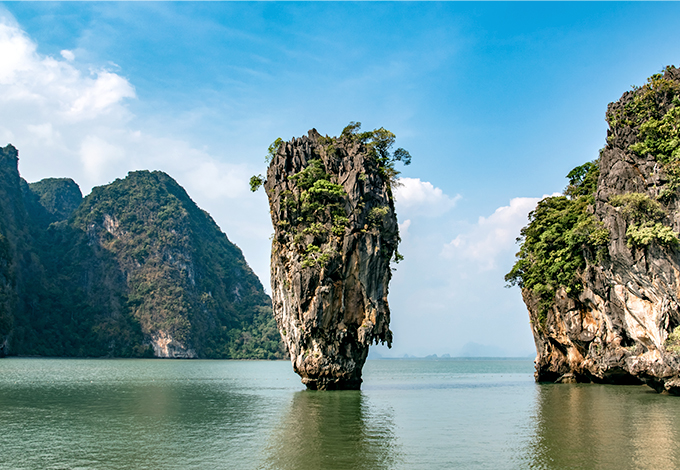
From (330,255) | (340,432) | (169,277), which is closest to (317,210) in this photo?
(330,255)

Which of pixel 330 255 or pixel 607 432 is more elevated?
pixel 330 255

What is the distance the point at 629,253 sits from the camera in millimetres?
27125

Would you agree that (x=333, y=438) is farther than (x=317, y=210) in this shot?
No

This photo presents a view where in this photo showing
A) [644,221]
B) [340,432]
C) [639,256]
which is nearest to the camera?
[340,432]

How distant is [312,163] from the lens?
111 ft

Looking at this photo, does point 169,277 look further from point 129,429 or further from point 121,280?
point 129,429

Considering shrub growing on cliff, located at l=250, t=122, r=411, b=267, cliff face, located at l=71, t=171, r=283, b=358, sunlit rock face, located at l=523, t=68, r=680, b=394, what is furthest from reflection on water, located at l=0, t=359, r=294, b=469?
cliff face, located at l=71, t=171, r=283, b=358

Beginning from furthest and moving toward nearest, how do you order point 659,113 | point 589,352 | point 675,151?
point 589,352
point 659,113
point 675,151

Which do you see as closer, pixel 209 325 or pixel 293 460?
pixel 293 460

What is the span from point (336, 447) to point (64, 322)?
130136 millimetres

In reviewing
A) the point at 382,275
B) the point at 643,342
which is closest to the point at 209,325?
the point at 382,275

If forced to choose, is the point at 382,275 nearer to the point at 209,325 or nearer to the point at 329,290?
the point at 329,290

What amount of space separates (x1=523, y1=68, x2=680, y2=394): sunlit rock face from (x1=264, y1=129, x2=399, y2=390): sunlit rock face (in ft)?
43.5

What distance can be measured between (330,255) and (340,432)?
13.4m
